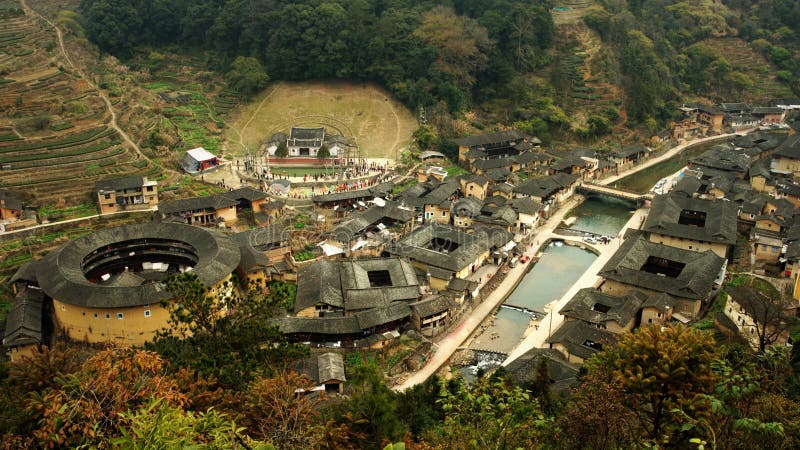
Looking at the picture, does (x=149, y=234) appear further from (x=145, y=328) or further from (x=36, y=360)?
(x=36, y=360)

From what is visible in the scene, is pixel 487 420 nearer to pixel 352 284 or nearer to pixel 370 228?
pixel 352 284

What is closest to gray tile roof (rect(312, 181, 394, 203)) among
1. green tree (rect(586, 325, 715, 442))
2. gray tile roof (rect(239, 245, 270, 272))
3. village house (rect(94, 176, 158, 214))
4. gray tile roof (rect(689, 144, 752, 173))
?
gray tile roof (rect(239, 245, 270, 272))

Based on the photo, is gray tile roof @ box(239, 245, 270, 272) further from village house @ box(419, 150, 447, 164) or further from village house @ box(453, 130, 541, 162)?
village house @ box(453, 130, 541, 162)

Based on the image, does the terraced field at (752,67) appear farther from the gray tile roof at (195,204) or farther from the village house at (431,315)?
the gray tile roof at (195,204)

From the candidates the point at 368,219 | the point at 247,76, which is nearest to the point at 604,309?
the point at 368,219

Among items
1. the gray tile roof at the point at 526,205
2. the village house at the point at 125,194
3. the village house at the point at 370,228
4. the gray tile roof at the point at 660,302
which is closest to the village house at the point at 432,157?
the gray tile roof at the point at 526,205

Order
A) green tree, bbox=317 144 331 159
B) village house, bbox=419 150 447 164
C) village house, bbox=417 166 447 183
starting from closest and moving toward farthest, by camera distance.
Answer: village house, bbox=417 166 447 183
green tree, bbox=317 144 331 159
village house, bbox=419 150 447 164
